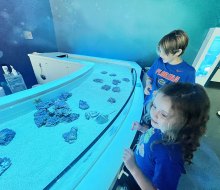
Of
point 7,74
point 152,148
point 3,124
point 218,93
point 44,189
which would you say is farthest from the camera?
point 218,93

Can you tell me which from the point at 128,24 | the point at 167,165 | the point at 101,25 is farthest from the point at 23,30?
the point at 167,165

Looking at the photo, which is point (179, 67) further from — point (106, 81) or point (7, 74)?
point (7, 74)

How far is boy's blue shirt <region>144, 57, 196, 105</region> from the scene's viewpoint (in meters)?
1.03

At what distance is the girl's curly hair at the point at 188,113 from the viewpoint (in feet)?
1.55

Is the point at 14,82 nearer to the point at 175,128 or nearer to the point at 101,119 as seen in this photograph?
the point at 101,119

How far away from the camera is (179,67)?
3.47 feet

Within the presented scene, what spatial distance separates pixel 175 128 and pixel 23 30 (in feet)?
7.68

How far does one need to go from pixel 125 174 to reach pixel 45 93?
75cm

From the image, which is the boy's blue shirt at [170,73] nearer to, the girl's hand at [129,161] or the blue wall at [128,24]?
the girl's hand at [129,161]

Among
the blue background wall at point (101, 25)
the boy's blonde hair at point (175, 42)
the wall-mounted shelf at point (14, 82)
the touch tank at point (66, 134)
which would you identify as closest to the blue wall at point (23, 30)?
the blue background wall at point (101, 25)

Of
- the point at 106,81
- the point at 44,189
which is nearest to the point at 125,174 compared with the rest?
the point at 44,189

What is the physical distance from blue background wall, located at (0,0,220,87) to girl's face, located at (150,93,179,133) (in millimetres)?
1754

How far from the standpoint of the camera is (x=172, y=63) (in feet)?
3.56

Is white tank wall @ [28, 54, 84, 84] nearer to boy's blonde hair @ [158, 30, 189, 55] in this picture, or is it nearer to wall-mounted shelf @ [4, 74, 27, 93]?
wall-mounted shelf @ [4, 74, 27, 93]
